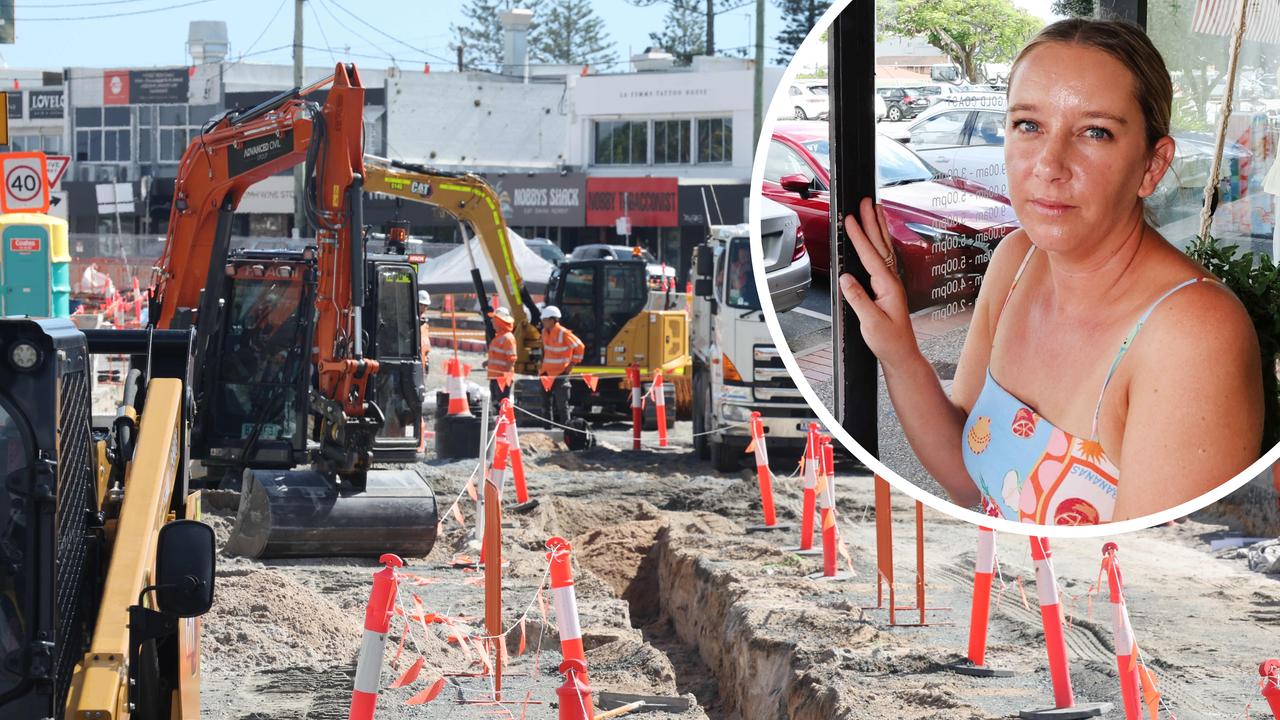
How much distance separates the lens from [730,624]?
36.1ft

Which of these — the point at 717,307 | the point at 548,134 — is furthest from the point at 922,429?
the point at 548,134

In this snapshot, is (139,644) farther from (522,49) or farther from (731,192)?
(522,49)

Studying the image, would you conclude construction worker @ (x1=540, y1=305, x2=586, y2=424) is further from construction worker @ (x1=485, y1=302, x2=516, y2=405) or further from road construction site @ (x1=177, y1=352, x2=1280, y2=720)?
road construction site @ (x1=177, y1=352, x2=1280, y2=720)

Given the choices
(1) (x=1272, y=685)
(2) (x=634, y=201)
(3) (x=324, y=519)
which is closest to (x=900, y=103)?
(1) (x=1272, y=685)

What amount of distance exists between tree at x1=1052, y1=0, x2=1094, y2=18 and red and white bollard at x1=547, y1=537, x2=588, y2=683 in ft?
17.6

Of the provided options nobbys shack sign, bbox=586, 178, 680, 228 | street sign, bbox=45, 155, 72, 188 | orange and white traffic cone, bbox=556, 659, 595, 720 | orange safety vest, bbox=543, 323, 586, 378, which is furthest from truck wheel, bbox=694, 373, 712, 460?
nobbys shack sign, bbox=586, 178, 680, 228

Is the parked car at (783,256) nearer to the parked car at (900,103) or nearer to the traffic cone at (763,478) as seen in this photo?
the parked car at (900,103)

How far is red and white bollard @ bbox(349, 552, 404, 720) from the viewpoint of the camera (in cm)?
648

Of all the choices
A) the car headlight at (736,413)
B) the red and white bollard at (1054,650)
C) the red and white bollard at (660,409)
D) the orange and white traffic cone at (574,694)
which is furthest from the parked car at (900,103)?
the red and white bollard at (660,409)

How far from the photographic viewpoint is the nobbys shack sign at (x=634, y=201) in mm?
51781

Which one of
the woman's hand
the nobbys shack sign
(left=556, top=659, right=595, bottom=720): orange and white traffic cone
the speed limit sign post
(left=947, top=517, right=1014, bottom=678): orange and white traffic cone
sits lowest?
(left=947, top=517, right=1014, bottom=678): orange and white traffic cone

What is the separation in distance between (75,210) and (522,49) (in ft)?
63.3

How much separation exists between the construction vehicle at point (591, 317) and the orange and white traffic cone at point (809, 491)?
359 inches

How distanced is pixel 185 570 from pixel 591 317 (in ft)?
64.2
